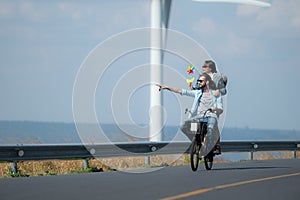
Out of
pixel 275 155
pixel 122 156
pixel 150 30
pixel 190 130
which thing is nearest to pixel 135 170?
pixel 122 156

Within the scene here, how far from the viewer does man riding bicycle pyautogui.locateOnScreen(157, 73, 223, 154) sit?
16.5m

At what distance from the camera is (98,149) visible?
1888 cm

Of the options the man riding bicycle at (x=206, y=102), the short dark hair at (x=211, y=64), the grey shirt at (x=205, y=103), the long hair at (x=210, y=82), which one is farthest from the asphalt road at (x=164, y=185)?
the short dark hair at (x=211, y=64)

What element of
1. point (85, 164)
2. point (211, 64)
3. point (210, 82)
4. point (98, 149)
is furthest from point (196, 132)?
point (85, 164)

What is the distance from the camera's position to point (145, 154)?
66.8 ft

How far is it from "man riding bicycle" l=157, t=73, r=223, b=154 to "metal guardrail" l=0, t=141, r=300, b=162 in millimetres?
2868

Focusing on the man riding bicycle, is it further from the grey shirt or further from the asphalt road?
the asphalt road

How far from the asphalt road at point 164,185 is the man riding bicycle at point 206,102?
1.09 metres

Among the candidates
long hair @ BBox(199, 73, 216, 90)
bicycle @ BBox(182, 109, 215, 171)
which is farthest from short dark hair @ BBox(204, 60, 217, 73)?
bicycle @ BBox(182, 109, 215, 171)

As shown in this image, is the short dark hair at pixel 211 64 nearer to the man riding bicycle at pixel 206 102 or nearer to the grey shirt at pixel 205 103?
the man riding bicycle at pixel 206 102

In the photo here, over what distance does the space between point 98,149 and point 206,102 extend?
11.3ft

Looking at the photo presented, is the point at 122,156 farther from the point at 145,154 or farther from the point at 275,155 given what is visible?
the point at 275,155

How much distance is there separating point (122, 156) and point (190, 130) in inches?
131

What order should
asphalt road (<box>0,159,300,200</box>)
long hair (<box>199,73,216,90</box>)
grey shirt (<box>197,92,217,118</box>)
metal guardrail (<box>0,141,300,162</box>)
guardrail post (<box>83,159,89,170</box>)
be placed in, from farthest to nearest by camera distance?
guardrail post (<box>83,159,89,170</box>)
metal guardrail (<box>0,141,300,162</box>)
grey shirt (<box>197,92,217,118</box>)
long hair (<box>199,73,216,90</box>)
asphalt road (<box>0,159,300,200</box>)
